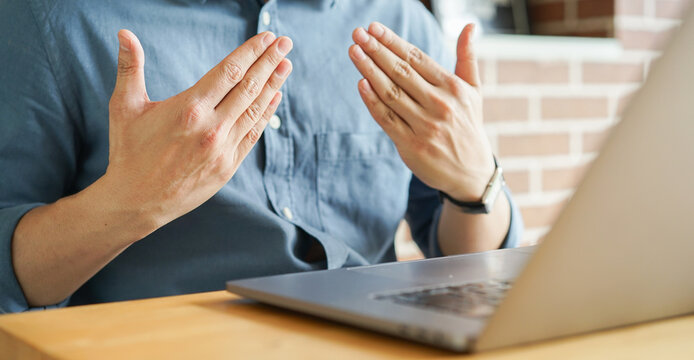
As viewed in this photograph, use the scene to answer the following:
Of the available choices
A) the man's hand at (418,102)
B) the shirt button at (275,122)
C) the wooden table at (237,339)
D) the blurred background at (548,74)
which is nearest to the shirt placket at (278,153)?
the shirt button at (275,122)

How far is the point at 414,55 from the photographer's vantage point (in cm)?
92

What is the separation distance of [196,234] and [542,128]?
1.33 meters

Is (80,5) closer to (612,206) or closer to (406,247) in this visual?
(612,206)

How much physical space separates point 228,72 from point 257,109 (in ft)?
0.17

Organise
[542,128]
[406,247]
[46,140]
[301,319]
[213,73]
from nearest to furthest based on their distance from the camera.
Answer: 1. [301,319]
2. [213,73]
3. [46,140]
4. [406,247]
5. [542,128]

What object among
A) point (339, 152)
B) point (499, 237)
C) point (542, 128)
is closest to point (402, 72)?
point (339, 152)

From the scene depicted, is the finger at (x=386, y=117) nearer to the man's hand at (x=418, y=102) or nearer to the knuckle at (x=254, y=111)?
the man's hand at (x=418, y=102)

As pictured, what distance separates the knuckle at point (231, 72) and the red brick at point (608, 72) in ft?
5.05

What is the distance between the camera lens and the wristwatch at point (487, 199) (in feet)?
3.23

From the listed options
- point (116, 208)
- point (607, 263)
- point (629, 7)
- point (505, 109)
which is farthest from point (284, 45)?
point (629, 7)

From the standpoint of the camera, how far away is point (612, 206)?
0.38m

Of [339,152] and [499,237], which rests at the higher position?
[339,152]

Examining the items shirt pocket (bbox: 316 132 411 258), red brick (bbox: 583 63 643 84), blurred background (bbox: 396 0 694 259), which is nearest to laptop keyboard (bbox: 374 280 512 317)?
shirt pocket (bbox: 316 132 411 258)

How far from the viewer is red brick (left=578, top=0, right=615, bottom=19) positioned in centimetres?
208
